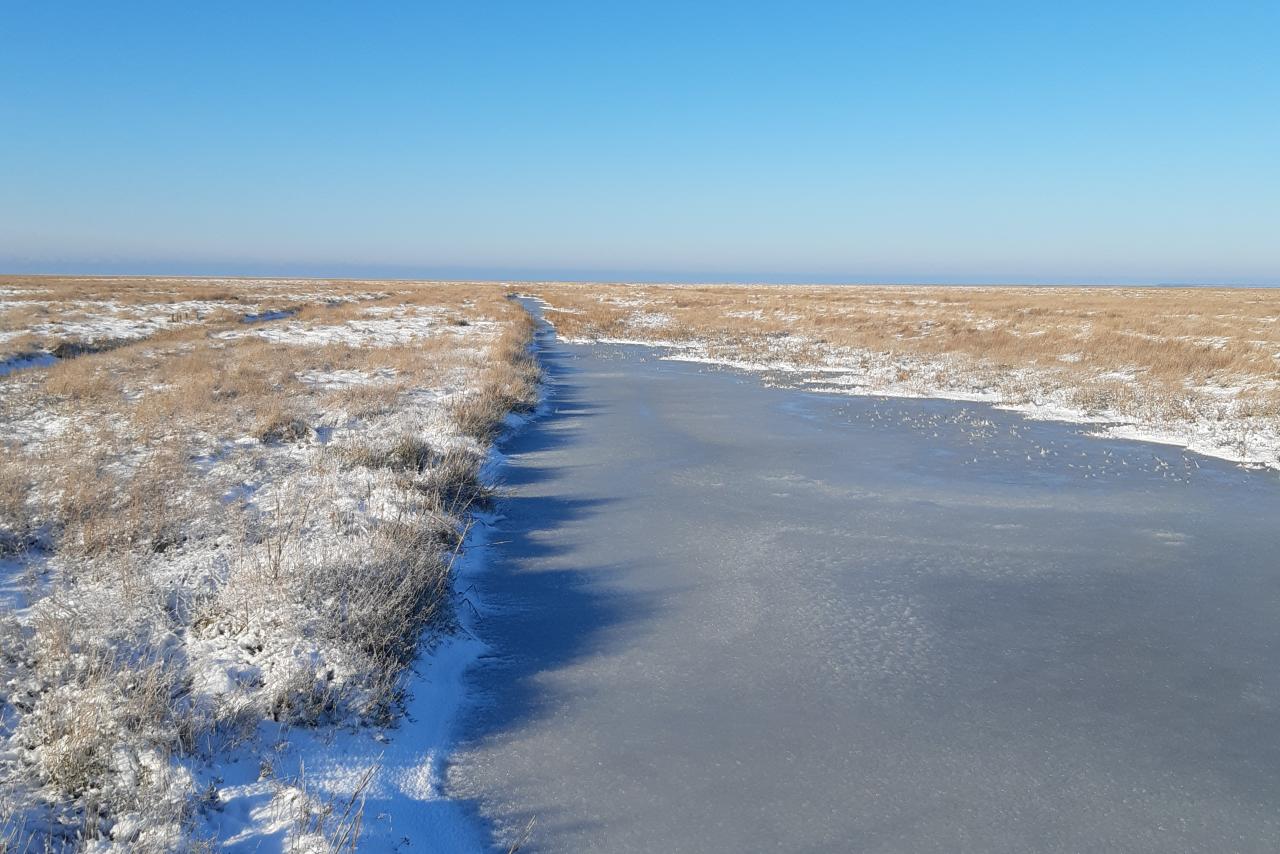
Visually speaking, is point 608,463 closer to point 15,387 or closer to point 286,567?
point 286,567

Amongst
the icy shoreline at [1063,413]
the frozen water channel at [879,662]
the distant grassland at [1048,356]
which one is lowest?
the frozen water channel at [879,662]

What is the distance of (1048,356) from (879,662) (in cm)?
2249

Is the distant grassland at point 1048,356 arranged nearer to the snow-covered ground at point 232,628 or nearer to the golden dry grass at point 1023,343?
the golden dry grass at point 1023,343

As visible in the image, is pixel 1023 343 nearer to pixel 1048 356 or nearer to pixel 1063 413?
pixel 1048 356

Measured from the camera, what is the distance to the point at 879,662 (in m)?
5.71

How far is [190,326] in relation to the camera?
1234 inches

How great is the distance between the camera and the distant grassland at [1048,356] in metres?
15.9

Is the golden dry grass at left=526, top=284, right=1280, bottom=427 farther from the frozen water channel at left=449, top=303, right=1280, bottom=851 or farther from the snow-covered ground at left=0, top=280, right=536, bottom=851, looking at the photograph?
the snow-covered ground at left=0, top=280, right=536, bottom=851

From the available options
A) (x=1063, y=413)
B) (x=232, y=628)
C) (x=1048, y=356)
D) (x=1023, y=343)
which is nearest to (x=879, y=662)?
(x=232, y=628)

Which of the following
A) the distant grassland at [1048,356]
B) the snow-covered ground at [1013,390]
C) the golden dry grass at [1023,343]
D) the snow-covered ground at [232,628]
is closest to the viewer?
the snow-covered ground at [232,628]

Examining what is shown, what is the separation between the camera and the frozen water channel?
4.07 m

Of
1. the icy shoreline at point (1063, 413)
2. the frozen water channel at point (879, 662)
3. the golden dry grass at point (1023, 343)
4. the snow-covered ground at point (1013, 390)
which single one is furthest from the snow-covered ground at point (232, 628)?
the golden dry grass at point (1023, 343)

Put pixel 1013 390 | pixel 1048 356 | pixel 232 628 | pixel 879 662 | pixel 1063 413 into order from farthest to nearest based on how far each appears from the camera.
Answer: pixel 1048 356 → pixel 1013 390 → pixel 1063 413 → pixel 879 662 → pixel 232 628

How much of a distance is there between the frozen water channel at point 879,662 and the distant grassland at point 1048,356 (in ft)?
19.1
